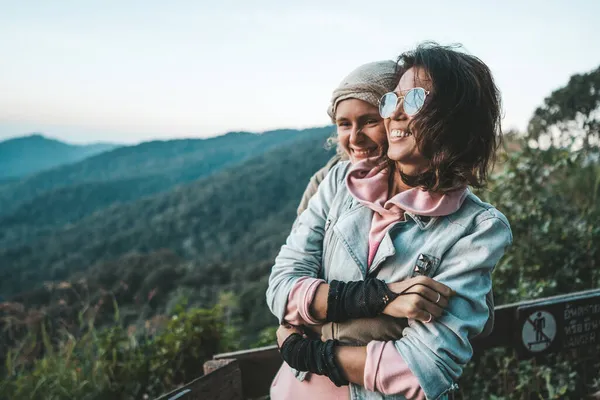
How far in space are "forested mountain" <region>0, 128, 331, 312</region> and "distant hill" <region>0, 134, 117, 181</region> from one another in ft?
66.4

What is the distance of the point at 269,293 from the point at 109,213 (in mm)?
33067

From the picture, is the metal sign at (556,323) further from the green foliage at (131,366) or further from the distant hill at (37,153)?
the distant hill at (37,153)

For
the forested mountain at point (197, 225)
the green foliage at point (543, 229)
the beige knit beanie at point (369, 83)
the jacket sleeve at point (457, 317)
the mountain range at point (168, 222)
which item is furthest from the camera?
the forested mountain at point (197, 225)

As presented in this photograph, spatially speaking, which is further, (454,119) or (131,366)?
(131,366)

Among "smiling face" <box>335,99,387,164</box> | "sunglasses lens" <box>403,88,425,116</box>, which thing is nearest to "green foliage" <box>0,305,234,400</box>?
"smiling face" <box>335,99,387,164</box>

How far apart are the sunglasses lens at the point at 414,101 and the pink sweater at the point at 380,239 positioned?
209 millimetres

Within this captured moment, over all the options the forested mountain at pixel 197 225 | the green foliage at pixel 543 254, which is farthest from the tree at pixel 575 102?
the forested mountain at pixel 197 225

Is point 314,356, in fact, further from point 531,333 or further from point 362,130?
point 531,333

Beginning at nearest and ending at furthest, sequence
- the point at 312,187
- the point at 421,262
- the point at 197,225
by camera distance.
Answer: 1. the point at 421,262
2. the point at 312,187
3. the point at 197,225

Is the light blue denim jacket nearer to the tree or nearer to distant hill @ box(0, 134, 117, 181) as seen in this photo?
the tree

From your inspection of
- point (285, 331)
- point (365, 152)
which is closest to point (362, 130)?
point (365, 152)

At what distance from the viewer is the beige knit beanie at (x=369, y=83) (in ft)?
5.37

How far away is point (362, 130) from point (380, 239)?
55cm

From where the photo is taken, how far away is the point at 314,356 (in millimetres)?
1214
